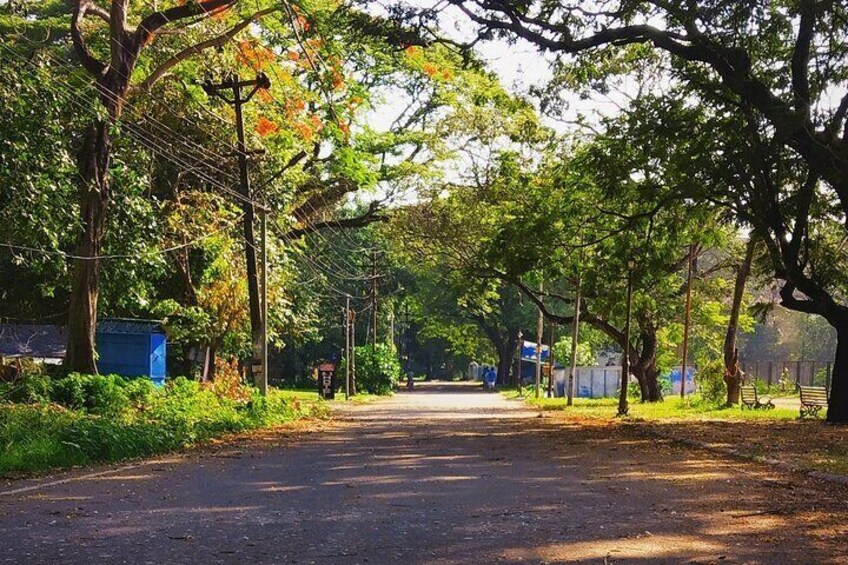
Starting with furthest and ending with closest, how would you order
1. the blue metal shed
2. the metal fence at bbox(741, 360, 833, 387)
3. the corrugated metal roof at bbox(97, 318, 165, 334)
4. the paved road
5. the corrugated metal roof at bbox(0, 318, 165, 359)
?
the metal fence at bbox(741, 360, 833, 387)
the corrugated metal roof at bbox(0, 318, 165, 359)
the corrugated metal roof at bbox(97, 318, 165, 334)
the blue metal shed
the paved road

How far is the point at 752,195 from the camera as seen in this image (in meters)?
18.5

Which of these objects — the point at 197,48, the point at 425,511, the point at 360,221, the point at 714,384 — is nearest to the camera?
the point at 425,511

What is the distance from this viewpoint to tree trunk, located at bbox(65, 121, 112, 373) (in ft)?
71.0

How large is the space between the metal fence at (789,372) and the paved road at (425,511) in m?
40.1

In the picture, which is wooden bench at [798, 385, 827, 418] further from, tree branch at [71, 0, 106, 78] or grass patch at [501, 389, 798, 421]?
tree branch at [71, 0, 106, 78]

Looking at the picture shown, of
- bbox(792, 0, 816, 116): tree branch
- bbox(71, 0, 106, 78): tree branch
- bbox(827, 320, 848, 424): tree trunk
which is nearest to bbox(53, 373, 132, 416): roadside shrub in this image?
bbox(71, 0, 106, 78): tree branch

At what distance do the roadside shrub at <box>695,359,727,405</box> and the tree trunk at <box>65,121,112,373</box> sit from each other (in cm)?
1980

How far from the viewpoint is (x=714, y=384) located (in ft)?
106

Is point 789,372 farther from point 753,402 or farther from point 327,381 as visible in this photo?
point 753,402

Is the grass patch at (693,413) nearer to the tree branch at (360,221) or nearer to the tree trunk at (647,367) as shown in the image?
the tree trunk at (647,367)

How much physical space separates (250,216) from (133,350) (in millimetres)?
6387

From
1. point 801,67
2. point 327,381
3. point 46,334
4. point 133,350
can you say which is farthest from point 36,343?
point 801,67

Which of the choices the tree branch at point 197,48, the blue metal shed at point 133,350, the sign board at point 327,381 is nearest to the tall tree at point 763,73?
the tree branch at point 197,48

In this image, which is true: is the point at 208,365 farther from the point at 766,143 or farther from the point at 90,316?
the point at 766,143
